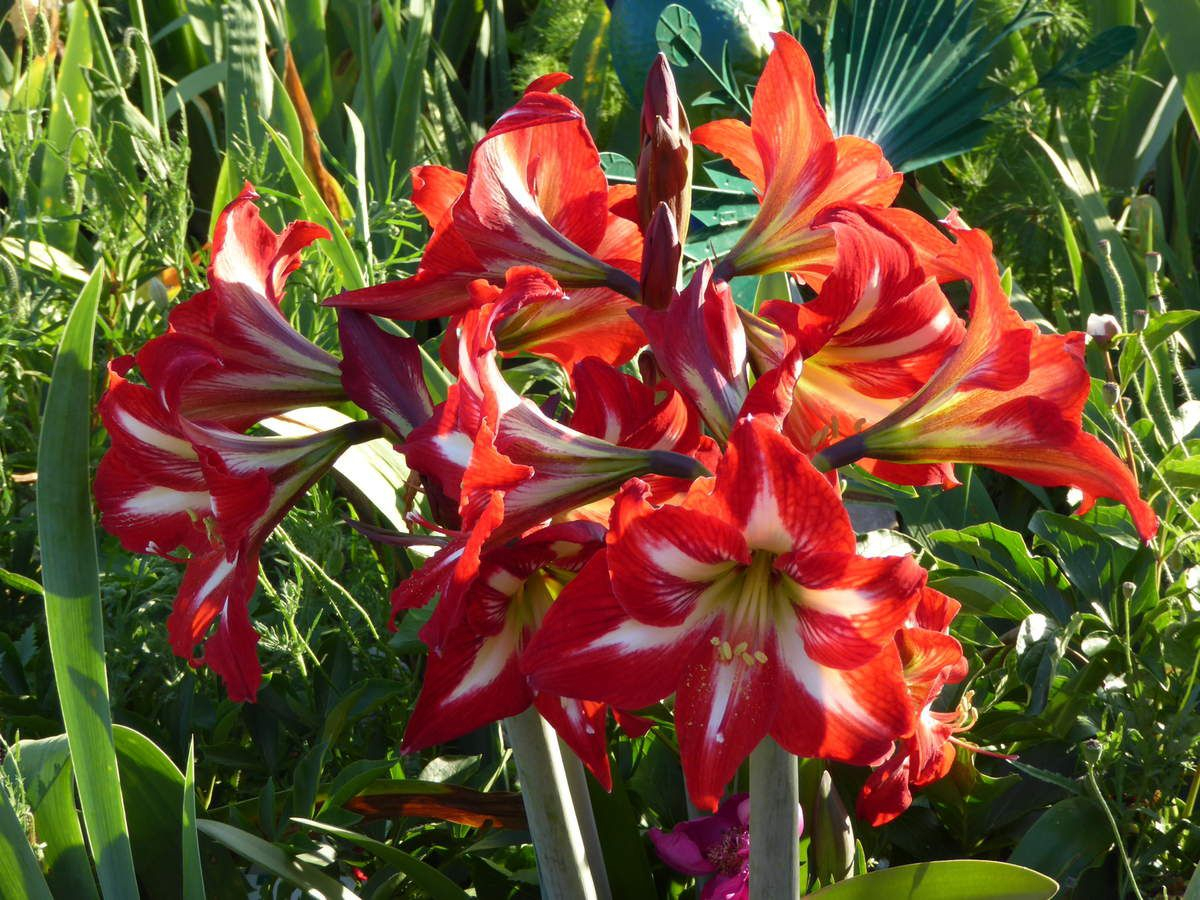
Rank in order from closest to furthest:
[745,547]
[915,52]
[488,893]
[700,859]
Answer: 1. [745,547]
2. [700,859]
3. [488,893]
4. [915,52]

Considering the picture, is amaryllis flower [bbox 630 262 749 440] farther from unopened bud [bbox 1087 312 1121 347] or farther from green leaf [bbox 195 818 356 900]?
unopened bud [bbox 1087 312 1121 347]

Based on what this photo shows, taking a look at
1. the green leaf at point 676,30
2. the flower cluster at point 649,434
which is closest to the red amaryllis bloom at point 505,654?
the flower cluster at point 649,434

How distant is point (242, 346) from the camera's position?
605 mm

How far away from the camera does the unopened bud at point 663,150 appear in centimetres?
56

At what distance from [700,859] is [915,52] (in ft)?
2.62

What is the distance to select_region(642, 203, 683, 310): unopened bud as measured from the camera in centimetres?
53

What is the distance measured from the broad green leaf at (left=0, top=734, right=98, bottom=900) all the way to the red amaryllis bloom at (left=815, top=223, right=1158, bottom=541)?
0.51 metres

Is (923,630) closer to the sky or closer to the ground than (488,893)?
closer to the sky

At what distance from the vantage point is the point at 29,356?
4.49ft

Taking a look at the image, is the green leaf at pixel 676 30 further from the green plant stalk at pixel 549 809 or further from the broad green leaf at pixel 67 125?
the broad green leaf at pixel 67 125

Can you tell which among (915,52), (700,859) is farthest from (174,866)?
(915,52)

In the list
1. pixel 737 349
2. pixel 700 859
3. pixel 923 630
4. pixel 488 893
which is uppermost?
pixel 737 349

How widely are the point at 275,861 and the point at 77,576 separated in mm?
207

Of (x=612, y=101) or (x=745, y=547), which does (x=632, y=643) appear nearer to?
(x=745, y=547)
